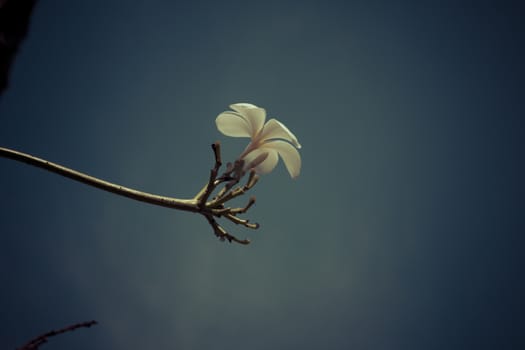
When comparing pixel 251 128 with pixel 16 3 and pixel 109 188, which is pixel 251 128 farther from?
pixel 16 3

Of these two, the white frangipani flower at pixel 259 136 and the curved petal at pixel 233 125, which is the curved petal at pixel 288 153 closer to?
the white frangipani flower at pixel 259 136

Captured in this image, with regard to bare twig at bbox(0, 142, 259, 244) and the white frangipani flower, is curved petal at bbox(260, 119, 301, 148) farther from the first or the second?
bare twig at bbox(0, 142, 259, 244)

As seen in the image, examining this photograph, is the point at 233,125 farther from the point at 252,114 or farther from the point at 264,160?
the point at 264,160

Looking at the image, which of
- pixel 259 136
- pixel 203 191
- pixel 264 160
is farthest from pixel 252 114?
pixel 203 191

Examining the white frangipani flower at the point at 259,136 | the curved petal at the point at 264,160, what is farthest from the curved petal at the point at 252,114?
the curved petal at the point at 264,160

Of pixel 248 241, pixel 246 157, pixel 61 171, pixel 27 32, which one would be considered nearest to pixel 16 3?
pixel 27 32

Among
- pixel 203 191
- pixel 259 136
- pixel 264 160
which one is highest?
pixel 259 136
